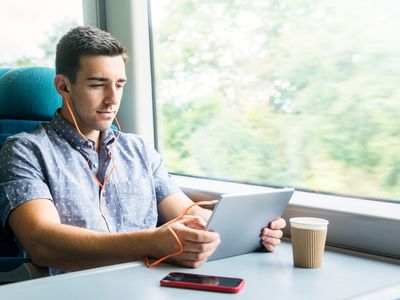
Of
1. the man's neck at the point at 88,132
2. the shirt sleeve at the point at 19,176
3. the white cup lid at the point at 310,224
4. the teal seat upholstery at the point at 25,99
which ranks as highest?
the teal seat upholstery at the point at 25,99

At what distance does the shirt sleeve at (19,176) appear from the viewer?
1523 mm

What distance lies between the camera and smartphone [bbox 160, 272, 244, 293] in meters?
Answer: 1.10

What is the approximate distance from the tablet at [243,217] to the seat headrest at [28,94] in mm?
872

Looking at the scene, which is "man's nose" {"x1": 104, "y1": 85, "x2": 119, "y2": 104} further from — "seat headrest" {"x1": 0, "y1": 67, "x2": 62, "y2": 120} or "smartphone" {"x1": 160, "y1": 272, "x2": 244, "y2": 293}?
"smartphone" {"x1": 160, "y1": 272, "x2": 244, "y2": 293}

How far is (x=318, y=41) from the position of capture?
1712mm

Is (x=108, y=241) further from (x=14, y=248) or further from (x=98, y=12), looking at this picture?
(x=98, y=12)

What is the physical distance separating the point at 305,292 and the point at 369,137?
67 centimetres

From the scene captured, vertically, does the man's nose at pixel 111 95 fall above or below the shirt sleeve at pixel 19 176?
above

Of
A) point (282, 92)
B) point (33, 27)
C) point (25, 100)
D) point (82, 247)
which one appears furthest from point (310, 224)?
point (33, 27)

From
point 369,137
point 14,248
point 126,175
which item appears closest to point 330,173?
point 369,137

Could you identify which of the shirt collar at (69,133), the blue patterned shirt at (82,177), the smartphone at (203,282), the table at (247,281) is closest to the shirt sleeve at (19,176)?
the blue patterned shirt at (82,177)

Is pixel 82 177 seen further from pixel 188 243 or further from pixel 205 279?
pixel 205 279

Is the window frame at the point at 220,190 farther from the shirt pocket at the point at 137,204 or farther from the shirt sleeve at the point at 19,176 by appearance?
the shirt sleeve at the point at 19,176

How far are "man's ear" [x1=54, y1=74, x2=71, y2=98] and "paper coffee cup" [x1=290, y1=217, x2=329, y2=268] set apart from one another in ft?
2.96
